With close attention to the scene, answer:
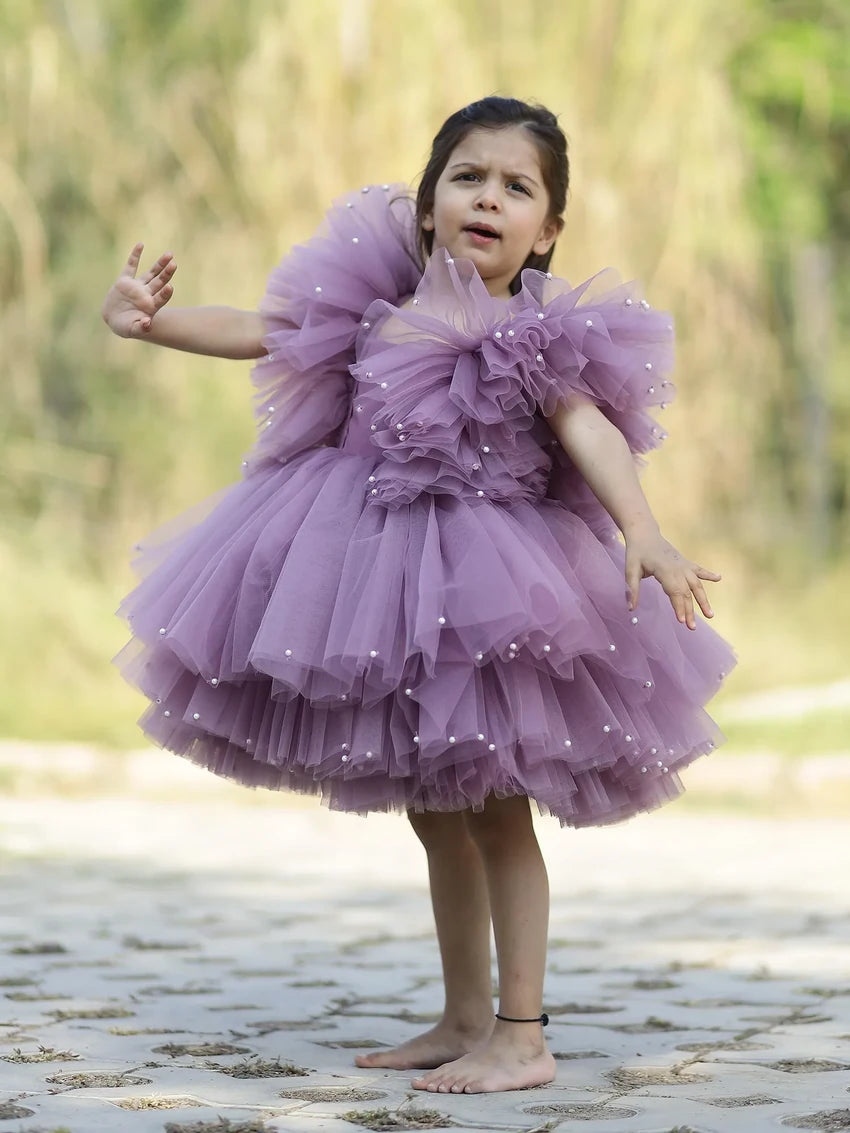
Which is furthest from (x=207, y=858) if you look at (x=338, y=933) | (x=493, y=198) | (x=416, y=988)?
(x=493, y=198)

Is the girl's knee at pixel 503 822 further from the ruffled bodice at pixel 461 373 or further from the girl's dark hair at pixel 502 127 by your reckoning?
the girl's dark hair at pixel 502 127

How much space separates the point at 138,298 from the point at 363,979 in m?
1.27

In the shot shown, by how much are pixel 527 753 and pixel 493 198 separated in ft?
2.60

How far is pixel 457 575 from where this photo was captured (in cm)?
195

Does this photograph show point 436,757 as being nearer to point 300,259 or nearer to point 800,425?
point 300,259

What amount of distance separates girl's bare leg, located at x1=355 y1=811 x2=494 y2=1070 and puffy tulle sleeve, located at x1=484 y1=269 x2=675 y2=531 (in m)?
0.48

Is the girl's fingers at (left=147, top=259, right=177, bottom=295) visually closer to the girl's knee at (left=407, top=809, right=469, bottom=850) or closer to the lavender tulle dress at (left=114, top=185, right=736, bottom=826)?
the lavender tulle dress at (left=114, top=185, right=736, bottom=826)

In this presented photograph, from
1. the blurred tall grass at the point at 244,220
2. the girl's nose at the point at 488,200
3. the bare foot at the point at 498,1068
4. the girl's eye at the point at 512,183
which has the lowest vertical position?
the bare foot at the point at 498,1068

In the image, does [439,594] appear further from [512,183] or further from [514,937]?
Answer: [512,183]

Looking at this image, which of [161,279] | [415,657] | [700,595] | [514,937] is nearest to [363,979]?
[514,937]

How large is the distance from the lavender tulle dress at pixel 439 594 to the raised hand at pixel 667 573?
8cm

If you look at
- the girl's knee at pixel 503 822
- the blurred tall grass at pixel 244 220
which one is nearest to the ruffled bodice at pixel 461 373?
the girl's knee at pixel 503 822

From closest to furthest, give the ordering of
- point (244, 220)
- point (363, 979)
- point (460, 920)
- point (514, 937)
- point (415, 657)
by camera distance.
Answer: point (415, 657) < point (514, 937) < point (460, 920) < point (363, 979) < point (244, 220)

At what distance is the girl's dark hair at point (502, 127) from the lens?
7.43ft
